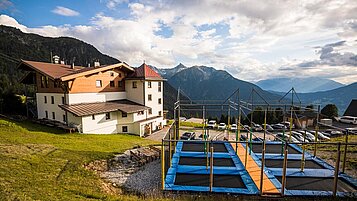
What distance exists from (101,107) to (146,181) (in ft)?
37.2

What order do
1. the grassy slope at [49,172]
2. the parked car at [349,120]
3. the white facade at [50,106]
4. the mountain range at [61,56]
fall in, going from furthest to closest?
the mountain range at [61,56]
the parked car at [349,120]
the white facade at [50,106]
the grassy slope at [49,172]

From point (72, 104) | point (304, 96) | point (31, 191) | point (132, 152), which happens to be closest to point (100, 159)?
point (132, 152)

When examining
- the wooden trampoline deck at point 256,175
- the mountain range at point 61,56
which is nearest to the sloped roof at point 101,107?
the mountain range at point 61,56

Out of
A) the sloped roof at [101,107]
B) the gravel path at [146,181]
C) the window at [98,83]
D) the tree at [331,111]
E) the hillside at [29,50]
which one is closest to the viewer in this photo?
the gravel path at [146,181]

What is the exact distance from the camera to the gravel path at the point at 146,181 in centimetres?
763

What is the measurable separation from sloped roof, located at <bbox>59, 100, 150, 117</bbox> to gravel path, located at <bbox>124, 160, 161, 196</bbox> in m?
8.36

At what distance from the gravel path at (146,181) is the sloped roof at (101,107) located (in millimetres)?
8360

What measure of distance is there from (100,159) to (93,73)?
36.8 feet

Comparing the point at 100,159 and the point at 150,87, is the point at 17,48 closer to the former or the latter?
the point at 150,87

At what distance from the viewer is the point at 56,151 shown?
9.70m

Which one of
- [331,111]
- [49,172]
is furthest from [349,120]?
[49,172]

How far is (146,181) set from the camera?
8.62 m

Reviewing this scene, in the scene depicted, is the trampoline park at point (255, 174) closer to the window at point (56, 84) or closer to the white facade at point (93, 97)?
the white facade at point (93, 97)

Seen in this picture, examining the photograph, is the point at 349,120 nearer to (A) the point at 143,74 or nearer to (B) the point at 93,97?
(A) the point at 143,74
